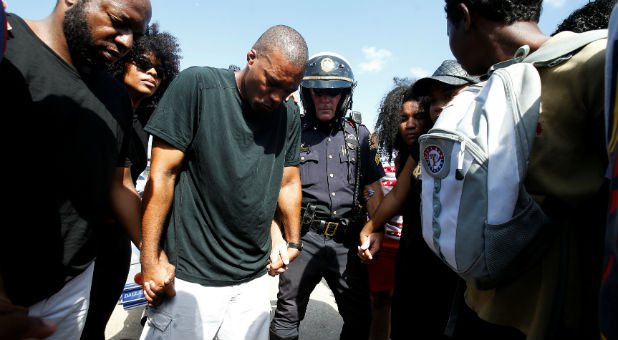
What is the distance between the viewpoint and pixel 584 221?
3.04 ft

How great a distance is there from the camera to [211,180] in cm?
176

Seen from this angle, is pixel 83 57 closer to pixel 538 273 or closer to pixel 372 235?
pixel 538 273

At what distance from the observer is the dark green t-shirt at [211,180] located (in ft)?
5.68

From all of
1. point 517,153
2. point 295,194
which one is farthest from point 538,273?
point 295,194

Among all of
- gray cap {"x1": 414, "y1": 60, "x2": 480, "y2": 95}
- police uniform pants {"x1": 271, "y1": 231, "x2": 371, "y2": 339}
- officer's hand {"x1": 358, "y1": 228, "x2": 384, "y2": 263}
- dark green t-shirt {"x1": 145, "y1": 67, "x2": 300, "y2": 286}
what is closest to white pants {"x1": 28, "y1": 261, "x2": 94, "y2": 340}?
dark green t-shirt {"x1": 145, "y1": 67, "x2": 300, "y2": 286}

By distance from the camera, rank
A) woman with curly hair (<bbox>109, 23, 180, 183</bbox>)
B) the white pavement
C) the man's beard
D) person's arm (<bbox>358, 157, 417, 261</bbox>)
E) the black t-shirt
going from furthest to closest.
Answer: the white pavement → woman with curly hair (<bbox>109, 23, 180, 183</bbox>) → person's arm (<bbox>358, 157, 417, 261</bbox>) → the man's beard → the black t-shirt

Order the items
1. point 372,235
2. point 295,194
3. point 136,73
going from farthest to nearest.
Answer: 1. point 136,73
2. point 372,235
3. point 295,194

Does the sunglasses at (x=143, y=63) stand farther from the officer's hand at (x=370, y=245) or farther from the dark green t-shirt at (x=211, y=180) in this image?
the officer's hand at (x=370, y=245)

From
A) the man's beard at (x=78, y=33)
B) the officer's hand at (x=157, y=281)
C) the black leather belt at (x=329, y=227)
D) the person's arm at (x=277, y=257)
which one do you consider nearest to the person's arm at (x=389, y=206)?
the black leather belt at (x=329, y=227)

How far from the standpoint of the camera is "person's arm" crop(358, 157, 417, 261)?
7.90 feet

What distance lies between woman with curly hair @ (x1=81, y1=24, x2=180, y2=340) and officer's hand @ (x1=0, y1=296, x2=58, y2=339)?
655 millimetres

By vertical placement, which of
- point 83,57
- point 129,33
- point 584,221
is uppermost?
point 129,33

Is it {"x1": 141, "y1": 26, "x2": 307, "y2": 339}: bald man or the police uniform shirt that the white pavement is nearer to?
the police uniform shirt

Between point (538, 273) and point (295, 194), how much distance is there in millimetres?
1599
